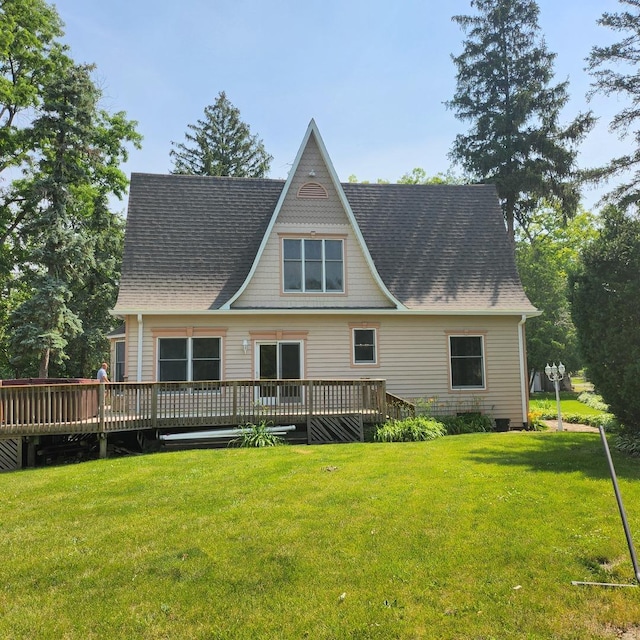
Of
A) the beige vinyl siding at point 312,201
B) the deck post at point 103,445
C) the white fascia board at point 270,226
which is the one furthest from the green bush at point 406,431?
the beige vinyl siding at point 312,201

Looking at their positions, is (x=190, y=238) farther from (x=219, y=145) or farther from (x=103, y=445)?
(x=219, y=145)

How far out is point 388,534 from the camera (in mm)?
5352

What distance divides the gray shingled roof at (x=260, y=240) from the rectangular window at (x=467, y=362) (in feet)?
3.52

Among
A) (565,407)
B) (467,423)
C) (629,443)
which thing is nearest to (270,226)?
(467,423)

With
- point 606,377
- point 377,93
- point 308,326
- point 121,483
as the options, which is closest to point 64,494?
point 121,483

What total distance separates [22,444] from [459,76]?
30.1m

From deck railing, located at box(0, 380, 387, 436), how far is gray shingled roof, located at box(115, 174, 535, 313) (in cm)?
318

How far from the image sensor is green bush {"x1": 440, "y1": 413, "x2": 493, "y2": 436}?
14344 millimetres

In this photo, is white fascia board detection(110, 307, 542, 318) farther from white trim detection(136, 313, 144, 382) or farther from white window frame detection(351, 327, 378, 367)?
white window frame detection(351, 327, 378, 367)

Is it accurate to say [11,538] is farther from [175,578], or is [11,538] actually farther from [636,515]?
[636,515]

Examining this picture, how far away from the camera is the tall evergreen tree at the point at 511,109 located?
93.1ft

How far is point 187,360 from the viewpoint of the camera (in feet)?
47.6

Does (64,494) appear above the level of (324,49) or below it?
below

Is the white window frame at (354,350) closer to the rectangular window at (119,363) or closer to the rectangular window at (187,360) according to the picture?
the rectangular window at (187,360)
